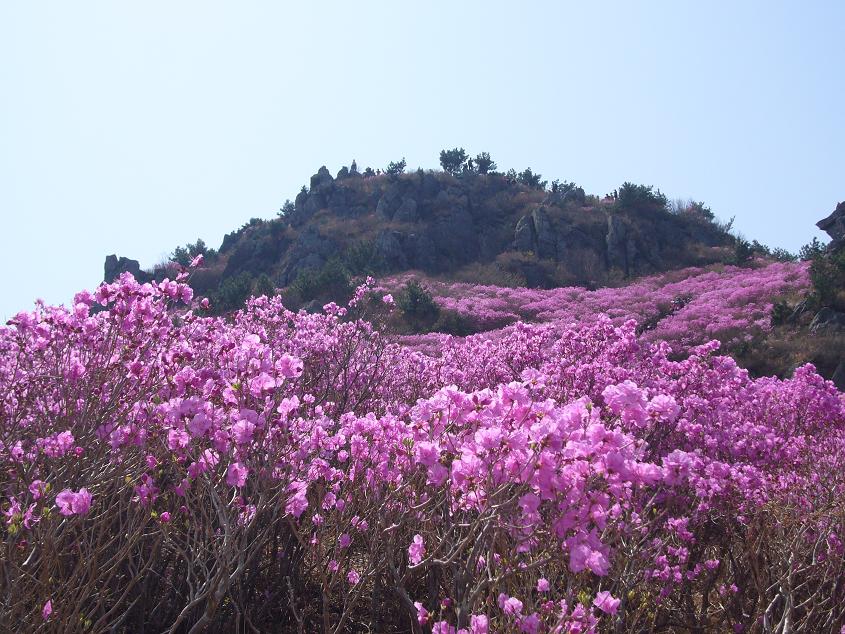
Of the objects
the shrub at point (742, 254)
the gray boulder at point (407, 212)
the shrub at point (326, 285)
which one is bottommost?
the shrub at point (742, 254)

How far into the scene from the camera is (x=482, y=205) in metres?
47.0

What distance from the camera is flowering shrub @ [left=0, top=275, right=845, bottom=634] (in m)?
2.63

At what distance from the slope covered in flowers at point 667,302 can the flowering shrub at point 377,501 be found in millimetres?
14080

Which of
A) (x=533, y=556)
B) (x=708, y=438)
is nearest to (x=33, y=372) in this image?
(x=533, y=556)

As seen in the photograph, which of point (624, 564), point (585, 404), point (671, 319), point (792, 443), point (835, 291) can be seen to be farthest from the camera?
point (671, 319)

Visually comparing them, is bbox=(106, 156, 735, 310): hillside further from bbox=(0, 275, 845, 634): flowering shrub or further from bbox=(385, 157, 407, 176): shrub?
bbox=(0, 275, 845, 634): flowering shrub

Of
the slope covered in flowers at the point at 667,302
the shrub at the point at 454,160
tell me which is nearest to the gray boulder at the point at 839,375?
the slope covered in flowers at the point at 667,302

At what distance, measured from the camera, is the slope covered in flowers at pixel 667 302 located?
20.4m

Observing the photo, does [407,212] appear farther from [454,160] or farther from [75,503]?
[75,503]

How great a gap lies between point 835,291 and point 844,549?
59.0ft

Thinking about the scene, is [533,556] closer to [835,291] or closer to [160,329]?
[160,329]

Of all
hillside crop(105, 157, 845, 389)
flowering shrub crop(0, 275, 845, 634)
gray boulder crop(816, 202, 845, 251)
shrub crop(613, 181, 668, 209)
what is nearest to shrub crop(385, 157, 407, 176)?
hillside crop(105, 157, 845, 389)

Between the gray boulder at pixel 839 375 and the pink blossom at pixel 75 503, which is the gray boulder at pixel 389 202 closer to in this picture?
the gray boulder at pixel 839 375

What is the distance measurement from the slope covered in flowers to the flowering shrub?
14.1 m
